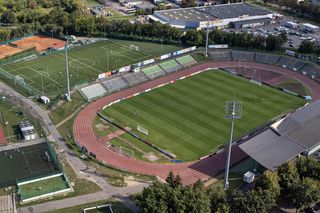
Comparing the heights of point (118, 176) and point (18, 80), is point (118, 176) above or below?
below

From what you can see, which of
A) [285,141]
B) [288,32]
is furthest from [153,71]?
[288,32]

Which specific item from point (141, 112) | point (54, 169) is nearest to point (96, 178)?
point (54, 169)

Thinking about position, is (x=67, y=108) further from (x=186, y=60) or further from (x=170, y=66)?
(x=186, y=60)

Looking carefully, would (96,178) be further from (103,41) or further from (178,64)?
(103,41)

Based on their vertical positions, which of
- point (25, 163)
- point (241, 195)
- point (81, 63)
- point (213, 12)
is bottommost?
point (25, 163)

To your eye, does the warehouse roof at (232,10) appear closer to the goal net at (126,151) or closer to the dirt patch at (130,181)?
the goal net at (126,151)

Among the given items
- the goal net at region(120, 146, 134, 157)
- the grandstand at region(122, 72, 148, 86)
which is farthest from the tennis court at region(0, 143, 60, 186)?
the grandstand at region(122, 72, 148, 86)
